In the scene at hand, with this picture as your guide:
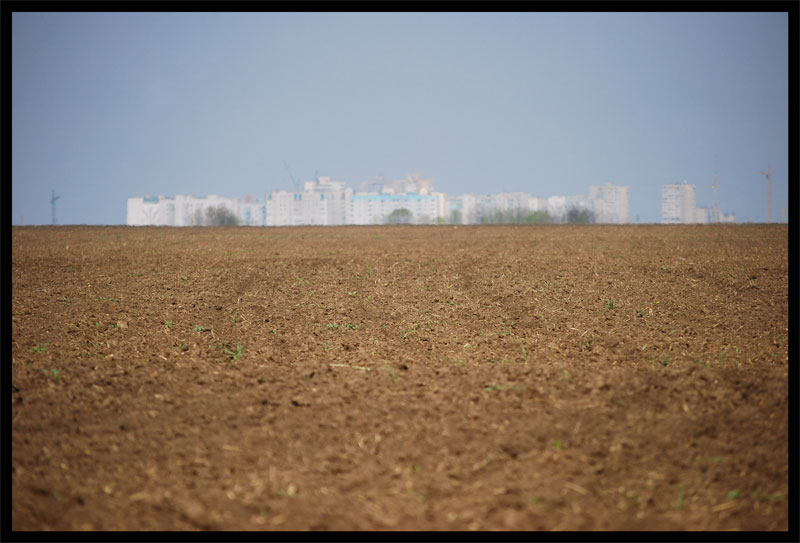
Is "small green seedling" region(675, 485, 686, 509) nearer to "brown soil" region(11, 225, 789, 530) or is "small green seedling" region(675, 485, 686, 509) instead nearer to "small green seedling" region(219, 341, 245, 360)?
"brown soil" region(11, 225, 789, 530)

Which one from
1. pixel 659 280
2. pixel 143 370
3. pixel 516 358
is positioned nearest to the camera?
pixel 143 370

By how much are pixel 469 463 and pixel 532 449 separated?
1.51ft

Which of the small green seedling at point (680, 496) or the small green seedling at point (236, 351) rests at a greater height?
the small green seedling at point (236, 351)

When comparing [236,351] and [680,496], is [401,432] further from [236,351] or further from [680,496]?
[236,351]

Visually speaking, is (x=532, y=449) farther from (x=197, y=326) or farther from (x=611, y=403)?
(x=197, y=326)

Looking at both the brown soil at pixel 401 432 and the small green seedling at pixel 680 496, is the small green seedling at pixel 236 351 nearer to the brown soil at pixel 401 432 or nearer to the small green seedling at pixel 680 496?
the brown soil at pixel 401 432

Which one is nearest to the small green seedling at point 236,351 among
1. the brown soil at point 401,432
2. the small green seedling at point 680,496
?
the brown soil at point 401,432

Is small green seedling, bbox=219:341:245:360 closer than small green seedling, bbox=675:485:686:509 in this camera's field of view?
No

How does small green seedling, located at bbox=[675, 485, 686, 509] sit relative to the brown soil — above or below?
below

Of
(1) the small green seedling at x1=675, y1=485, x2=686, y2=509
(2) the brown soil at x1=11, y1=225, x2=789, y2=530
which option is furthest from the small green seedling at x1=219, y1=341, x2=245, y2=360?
(1) the small green seedling at x1=675, y1=485, x2=686, y2=509

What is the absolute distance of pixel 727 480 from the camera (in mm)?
4293

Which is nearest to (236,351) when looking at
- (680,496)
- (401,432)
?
(401,432)
